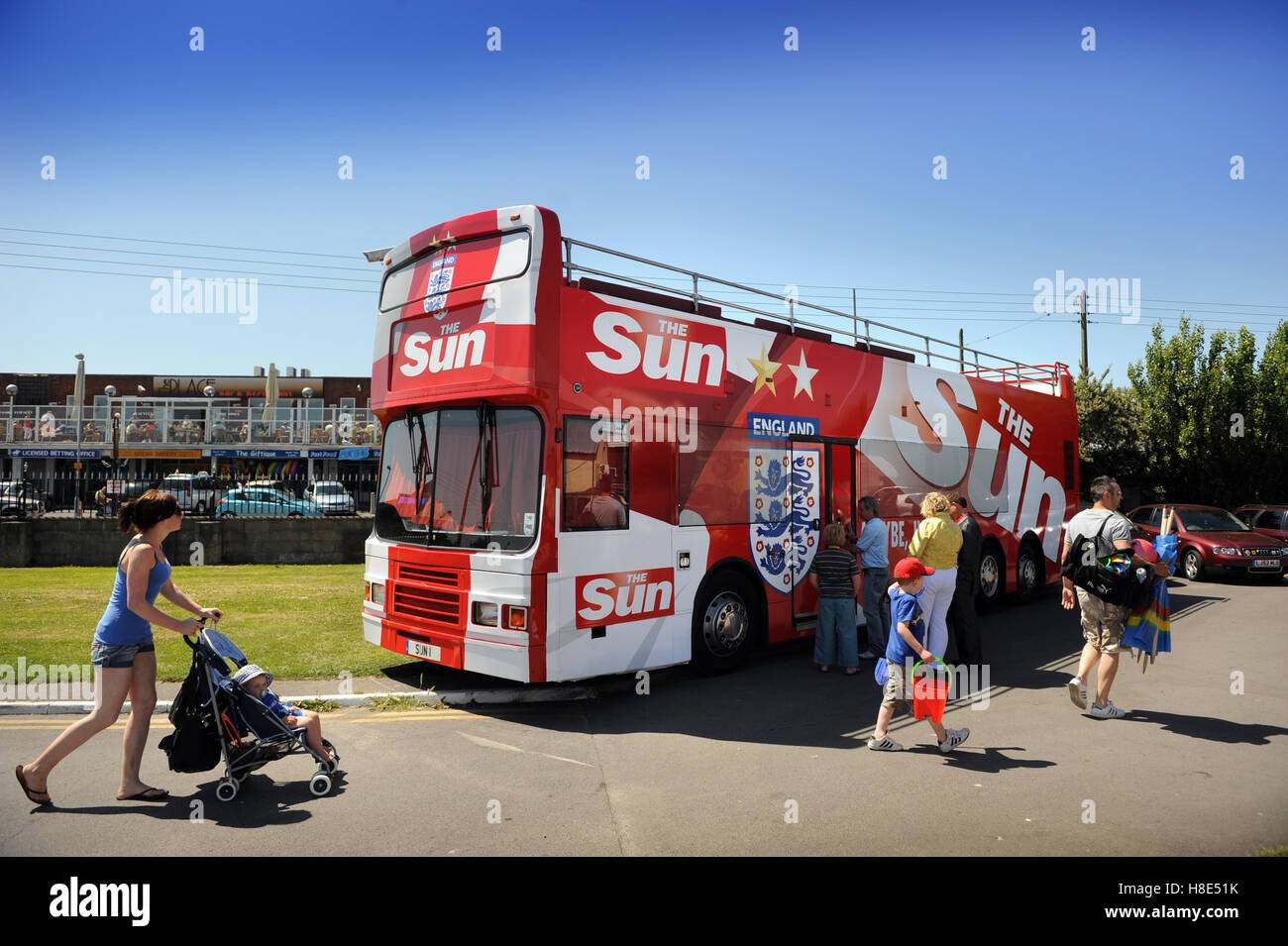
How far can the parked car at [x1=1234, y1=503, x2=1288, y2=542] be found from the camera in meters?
18.1

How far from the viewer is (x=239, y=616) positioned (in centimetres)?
1072

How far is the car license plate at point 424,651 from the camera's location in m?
7.14

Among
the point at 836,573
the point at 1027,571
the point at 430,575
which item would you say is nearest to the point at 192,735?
the point at 430,575

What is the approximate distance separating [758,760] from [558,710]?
7.07 feet

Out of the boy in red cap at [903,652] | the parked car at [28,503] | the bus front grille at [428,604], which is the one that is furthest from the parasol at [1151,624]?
the parked car at [28,503]

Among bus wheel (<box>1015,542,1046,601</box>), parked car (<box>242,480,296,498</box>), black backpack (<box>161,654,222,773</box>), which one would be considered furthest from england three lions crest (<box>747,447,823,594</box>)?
parked car (<box>242,480,296,498</box>)

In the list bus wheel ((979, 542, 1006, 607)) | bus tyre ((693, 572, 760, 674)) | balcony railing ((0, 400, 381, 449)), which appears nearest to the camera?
bus tyre ((693, 572, 760, 674))

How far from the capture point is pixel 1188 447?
987 inches

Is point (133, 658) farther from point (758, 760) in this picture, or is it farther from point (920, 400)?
point (920, 400)

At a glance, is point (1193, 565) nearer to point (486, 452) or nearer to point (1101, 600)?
point (1101, 600)

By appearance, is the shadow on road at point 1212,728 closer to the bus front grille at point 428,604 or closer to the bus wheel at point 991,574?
the bus wheel at point 991,574

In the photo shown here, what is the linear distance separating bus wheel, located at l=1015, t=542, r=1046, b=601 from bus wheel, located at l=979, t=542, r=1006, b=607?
558 millimetres

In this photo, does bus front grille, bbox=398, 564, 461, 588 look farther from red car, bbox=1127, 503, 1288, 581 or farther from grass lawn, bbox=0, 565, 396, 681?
red car, bbox=1127, 503, 1288, 581
